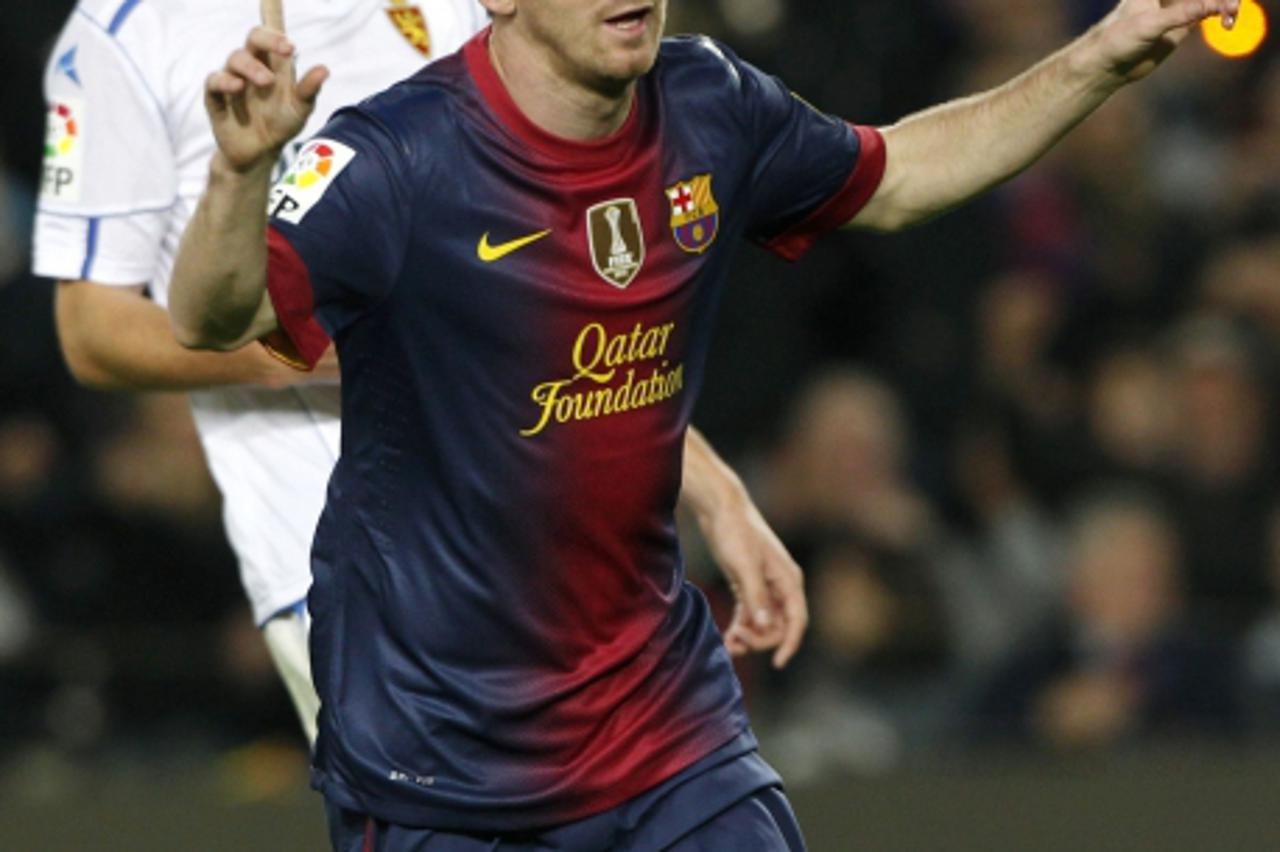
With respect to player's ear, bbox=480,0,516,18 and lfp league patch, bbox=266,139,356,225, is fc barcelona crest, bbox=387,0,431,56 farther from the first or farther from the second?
lfp league patch, bbox=266,139,356,225

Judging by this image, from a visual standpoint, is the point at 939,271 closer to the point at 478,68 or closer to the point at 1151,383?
the point at 1151,383

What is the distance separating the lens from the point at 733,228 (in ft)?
12.1

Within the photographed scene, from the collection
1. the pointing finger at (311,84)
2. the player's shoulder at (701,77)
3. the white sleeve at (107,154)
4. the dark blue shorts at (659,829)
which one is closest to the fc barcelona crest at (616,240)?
the player's shoulder at (701,77)

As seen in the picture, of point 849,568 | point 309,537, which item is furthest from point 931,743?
point 309,537

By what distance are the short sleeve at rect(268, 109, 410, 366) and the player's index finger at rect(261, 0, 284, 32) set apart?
0.21 metres

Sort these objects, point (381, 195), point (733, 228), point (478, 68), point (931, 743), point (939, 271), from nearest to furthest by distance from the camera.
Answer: point (381, 195) → point (478, 68) → point (733, 228) → point (931, 743) → point (939, 271)

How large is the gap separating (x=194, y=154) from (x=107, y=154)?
14 centimetres

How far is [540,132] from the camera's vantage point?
343 centimetres

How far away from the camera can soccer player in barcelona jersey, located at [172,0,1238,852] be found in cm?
334

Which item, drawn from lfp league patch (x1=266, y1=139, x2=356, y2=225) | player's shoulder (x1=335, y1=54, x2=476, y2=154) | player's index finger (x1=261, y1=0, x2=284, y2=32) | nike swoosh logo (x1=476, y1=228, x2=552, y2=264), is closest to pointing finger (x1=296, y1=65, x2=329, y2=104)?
player's index finger (x1=261, y1=0, x2=284, y2=32)

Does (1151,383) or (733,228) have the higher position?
(733,228)

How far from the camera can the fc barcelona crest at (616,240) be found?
11.3 ft

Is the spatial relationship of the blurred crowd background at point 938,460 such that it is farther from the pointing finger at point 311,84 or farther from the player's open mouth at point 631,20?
the pointing finger at point 311,84

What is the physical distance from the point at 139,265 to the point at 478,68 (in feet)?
3.15
